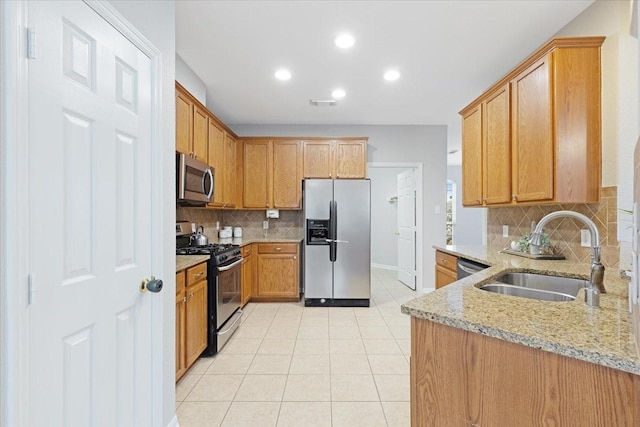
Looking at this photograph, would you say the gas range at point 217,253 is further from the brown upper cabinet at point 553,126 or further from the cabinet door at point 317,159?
the brown upper cabinet at point 553,126

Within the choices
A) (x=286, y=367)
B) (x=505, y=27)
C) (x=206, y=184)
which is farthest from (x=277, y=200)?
(x=505, y=27)

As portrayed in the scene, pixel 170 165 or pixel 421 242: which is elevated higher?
pixel 170 165

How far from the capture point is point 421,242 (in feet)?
15.8

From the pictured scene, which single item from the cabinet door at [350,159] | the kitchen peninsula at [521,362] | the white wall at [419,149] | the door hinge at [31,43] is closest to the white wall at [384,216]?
the white wall at [419,149]

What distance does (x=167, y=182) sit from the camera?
5.36 feet

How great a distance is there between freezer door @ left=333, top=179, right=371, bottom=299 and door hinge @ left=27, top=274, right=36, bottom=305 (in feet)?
11.0

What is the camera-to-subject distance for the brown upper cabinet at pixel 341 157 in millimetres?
4492

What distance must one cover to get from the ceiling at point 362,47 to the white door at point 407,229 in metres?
1.48

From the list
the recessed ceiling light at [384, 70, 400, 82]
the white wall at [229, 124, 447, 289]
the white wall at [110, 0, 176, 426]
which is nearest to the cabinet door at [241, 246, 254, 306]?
the white wall at [229, 124, 447, 289]

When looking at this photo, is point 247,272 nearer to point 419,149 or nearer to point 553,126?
point 419,149

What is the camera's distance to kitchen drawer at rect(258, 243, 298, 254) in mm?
4254

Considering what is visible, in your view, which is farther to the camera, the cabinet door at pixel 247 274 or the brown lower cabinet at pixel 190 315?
the cabinet door at pixel 247 274

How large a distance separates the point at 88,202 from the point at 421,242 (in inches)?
175

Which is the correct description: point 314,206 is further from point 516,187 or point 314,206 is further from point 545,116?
point 545,116
